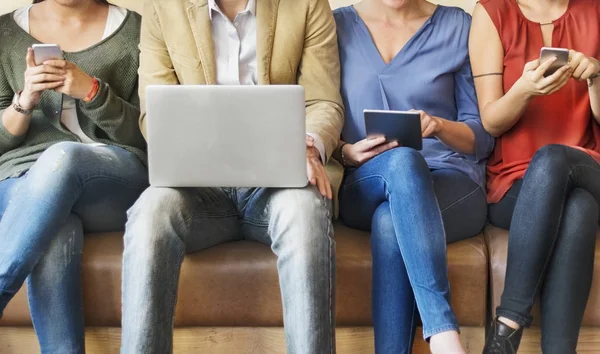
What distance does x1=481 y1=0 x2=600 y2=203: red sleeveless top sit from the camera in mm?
1662

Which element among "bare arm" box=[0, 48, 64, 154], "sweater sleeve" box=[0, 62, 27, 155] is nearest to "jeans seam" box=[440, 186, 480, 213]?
"bare arm" box=[0, 48, 64, 154]

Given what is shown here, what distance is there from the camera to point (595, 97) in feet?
5.23

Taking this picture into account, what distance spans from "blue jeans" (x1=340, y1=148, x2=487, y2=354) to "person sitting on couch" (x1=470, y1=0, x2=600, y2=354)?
Result: 0.13 metres

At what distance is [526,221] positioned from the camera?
141cm

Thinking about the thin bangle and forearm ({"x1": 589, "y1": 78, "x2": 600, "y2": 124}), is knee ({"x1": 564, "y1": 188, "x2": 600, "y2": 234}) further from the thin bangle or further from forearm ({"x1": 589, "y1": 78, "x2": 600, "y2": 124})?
the thin bangle

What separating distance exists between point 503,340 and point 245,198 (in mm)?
568

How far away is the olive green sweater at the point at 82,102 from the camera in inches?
64.5

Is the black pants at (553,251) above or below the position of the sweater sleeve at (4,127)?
below

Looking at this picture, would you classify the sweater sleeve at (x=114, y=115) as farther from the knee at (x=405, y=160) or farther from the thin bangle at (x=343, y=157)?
the knee at (x=405, y=160)

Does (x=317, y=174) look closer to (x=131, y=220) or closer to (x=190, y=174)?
(x=190, y=174)

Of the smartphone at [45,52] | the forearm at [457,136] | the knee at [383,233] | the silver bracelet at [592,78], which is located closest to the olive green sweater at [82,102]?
the smartphone at [45,52]

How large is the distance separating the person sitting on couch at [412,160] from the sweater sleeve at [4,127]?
728 millimetres

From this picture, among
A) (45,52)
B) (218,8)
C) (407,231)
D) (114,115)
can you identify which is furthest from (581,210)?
(45,52)

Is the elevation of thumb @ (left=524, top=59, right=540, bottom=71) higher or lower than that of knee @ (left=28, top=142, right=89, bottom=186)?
higher
